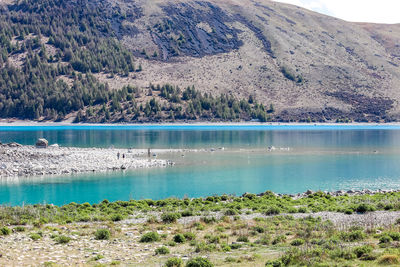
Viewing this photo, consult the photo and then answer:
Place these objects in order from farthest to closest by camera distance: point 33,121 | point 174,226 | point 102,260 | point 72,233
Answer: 1. point 33,121
2. point 174,226
3. point 72,233
4. point 102,260

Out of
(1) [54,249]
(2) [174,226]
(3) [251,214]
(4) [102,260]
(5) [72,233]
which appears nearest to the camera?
(4) [102,260]

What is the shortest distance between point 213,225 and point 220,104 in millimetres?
155107

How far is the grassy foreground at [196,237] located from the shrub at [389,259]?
29mm

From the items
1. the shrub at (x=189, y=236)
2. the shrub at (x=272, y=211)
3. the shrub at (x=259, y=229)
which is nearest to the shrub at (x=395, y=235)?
the shrub at (x=259, y=229)

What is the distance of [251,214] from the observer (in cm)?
2636

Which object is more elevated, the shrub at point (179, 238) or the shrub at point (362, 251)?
the shrub at point (362, 251)

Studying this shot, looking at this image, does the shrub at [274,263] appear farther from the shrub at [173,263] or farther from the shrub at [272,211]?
the shrub at [272,211]

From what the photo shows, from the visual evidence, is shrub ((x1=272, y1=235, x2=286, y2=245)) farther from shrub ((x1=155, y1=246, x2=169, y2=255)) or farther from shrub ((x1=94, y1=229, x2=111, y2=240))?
shrub ((x1=94, y1=229, x2=111, y2=240))

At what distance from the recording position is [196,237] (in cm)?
2005

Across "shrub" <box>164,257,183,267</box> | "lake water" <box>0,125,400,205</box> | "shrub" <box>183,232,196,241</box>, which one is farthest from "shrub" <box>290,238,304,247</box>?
"lake water" <box>0,125,400,205</box>

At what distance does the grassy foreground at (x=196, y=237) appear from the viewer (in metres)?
15.3

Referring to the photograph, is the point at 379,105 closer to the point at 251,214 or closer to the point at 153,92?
the point at 153,92

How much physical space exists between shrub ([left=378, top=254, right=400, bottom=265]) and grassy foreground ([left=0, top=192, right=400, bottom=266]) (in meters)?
0.03

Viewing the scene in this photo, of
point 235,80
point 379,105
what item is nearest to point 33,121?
point 235,80
